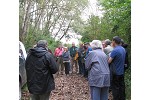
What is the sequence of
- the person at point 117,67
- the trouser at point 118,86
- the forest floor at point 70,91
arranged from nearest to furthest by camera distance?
the person at point 117,67
the trouser at point 118,86
the forest floor at point 70,91

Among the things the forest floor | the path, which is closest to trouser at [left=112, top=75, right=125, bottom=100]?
the forest floor

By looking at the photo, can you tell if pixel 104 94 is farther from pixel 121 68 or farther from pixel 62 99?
A: pixel 62 99

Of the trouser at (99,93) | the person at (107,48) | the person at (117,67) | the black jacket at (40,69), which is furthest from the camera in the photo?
the person at (107,48)

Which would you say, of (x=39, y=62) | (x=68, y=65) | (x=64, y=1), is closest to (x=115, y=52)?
(x=39, y=62)

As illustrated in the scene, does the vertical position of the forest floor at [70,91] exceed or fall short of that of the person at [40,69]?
it falls short

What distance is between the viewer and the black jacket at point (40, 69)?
627cm

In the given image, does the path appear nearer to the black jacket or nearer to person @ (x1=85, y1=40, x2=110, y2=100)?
person @ (x1=85, y1=40, x2=110, y2=100)

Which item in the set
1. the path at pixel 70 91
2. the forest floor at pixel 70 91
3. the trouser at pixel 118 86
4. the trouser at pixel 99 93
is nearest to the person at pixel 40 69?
the trouser at pixel 99 93

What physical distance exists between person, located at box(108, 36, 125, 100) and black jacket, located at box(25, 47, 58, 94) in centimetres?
158

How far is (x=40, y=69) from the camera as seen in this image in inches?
247

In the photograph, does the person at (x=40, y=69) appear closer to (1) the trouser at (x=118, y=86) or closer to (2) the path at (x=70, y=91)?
(1) the trouser at (x=118, y=86)

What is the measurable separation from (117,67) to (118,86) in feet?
1.74
